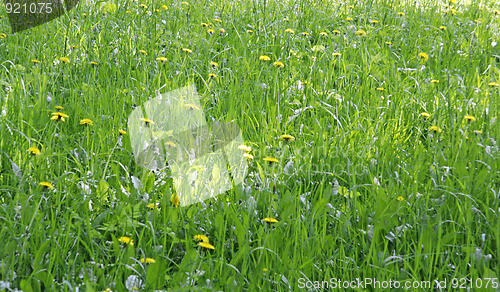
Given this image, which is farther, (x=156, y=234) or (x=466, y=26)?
Answer: (x=466, y=26)

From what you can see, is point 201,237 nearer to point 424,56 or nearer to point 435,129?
point 435,129

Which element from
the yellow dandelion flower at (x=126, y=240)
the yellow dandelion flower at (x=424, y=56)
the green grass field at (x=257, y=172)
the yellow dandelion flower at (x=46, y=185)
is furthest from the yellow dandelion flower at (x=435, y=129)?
the yellow dandelion flower at (x=46, y=185)

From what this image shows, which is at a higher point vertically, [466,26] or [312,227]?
[466,26]

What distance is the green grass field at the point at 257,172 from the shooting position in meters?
1.57

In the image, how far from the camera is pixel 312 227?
1.77 m

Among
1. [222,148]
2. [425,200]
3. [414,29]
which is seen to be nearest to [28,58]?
[222,148]

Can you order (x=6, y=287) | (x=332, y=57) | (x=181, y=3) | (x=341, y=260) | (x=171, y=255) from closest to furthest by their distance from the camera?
(x=6, y=287)
(x=341, y=260)
(x=171, y=255)
(x=332, y=57)
(x=181, y=3)

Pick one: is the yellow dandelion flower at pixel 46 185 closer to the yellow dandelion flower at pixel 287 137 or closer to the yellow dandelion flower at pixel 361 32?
the yellow dandelion flower at pixel 287 137

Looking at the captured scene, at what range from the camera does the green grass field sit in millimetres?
1571

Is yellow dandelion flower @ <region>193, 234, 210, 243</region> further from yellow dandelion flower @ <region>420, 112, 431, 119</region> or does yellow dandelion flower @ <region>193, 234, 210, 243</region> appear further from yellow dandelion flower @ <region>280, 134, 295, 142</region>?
yellow dandelion flower @ <region>420, 112, 431, 119</region>

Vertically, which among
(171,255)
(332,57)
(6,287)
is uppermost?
(332,57)

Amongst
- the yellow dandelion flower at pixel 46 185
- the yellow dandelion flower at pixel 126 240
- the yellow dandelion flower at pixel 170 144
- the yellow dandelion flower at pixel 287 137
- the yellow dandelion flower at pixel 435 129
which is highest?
the yellow dandelion flower at pixel 287 137

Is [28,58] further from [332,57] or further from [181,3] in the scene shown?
[332,57]

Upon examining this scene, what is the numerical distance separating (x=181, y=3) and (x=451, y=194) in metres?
3.56
